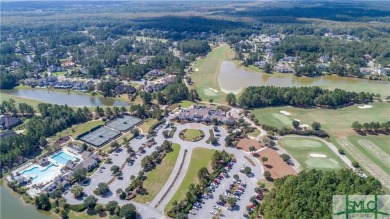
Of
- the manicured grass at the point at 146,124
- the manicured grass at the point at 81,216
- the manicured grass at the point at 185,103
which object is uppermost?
the manicured grass at the point at 185,103

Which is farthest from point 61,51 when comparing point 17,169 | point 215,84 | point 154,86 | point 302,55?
point 302,55

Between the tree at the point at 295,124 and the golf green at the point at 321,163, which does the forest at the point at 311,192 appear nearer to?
the golf green at the point at 321,163

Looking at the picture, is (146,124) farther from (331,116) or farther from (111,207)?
(331,116)

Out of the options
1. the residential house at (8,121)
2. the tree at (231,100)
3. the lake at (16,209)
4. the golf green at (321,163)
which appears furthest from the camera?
the tree at (231,100)

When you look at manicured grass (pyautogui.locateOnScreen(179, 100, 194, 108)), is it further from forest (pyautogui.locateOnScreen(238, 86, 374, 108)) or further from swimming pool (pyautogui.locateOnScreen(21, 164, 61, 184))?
swimming pool (pyautogui.locateOnScreen(21, 164, 61, 184))

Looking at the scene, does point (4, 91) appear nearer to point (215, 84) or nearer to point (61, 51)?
point (61, 51)

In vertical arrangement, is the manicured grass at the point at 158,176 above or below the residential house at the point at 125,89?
below

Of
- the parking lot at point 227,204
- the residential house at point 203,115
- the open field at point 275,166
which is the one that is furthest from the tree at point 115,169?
the open field at point 275,166
